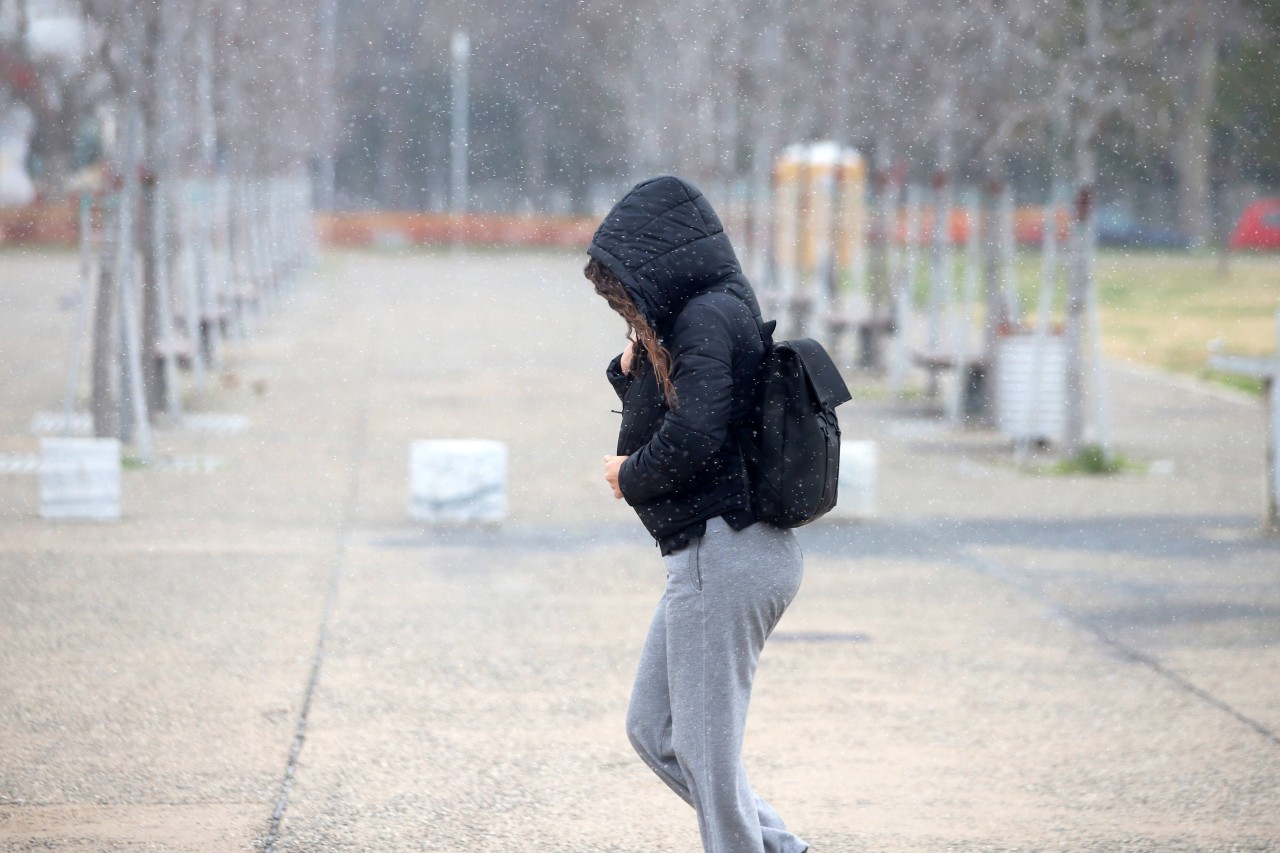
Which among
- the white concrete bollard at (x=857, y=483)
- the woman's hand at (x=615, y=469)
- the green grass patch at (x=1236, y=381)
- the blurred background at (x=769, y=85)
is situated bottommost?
the green grass patch at (x=1236, y=381)

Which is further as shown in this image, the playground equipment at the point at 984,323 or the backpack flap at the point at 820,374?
the playground equipment at the point at 984,323

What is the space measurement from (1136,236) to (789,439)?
52.3 meters

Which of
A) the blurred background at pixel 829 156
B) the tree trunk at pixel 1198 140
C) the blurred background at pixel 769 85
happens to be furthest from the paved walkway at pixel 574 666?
the tree trunk at pixel 1198 140

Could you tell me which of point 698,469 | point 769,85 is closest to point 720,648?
point 698,469

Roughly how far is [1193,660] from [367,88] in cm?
6412

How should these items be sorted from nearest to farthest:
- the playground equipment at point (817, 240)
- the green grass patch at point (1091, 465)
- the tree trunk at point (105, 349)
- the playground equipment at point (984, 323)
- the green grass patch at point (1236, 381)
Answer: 1. the green grass patch at point (1091, 465)
2. the tree trunk at point (105, 349)
3. the playground equipment at point (984, 323)
4. the green grass patch at point (1236, 381)
5. the playground equipment at point (817, 240)

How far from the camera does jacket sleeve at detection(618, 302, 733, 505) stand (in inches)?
139

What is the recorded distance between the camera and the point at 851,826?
4.92 meters

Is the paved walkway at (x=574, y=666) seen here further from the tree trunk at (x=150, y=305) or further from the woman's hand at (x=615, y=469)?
the tree trunk at (x=150, y=305)

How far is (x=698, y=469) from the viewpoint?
364 centimetres

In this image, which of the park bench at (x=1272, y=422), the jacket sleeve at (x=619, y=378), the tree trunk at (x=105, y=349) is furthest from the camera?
the tree trunk at (x=105, y=349)

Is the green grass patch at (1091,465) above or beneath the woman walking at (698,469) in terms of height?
beneath

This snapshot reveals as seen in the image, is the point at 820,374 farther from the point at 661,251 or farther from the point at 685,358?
the point at 661,251

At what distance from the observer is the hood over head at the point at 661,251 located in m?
3.63
